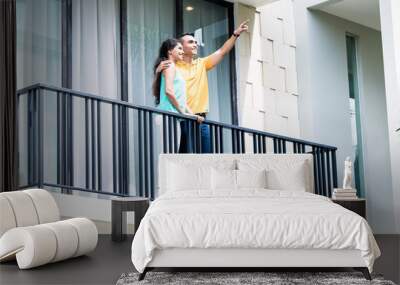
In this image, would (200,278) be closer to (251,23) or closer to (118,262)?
(118,262)

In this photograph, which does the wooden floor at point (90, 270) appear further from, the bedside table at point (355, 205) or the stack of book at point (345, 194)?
the stack of book at point (345, 194)

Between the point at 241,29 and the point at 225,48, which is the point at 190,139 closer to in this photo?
the point at 225,48

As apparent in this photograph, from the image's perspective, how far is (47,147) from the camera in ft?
16.5

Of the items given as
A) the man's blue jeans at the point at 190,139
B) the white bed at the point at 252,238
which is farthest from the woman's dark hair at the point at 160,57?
the white bed at the point at 252,238

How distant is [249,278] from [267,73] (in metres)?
4.63

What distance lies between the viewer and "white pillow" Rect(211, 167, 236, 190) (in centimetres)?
440

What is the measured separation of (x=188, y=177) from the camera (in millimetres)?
4539

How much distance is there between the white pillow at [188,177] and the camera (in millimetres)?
4504

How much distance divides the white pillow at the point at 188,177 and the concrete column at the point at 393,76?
8.59 feet

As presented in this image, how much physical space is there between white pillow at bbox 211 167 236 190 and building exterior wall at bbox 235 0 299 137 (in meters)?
2.52

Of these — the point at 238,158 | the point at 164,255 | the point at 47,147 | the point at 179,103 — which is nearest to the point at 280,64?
the point at 179,103

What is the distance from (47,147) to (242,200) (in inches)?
103

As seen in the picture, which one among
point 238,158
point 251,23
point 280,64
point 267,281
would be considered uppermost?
point 251,23

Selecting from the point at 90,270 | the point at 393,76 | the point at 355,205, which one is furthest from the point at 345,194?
the point at 90,270
